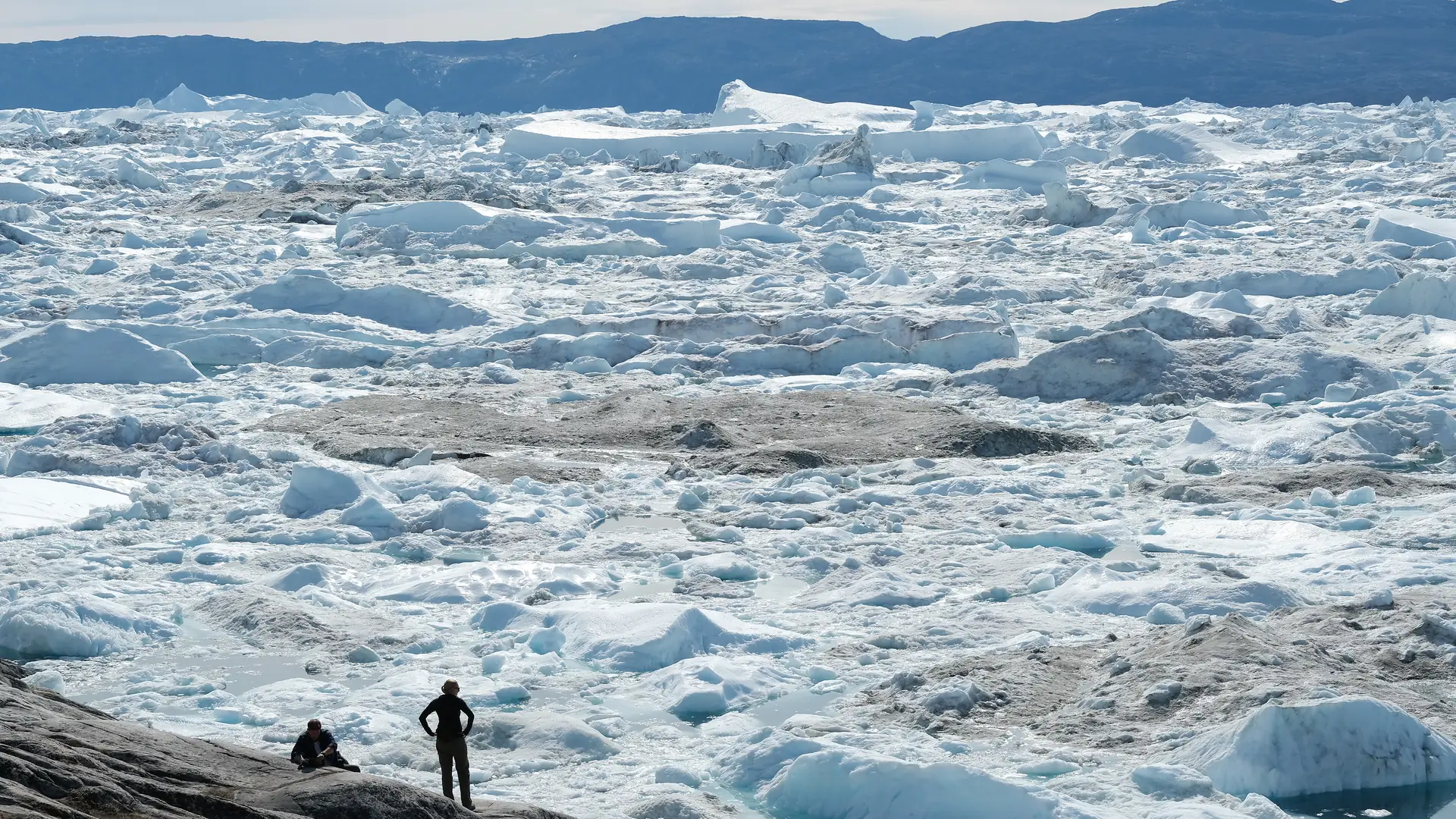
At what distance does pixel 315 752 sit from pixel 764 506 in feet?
14.5

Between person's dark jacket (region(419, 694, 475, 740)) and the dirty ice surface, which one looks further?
the dirty ice surface

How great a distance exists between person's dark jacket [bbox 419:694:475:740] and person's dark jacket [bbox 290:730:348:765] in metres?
0.27

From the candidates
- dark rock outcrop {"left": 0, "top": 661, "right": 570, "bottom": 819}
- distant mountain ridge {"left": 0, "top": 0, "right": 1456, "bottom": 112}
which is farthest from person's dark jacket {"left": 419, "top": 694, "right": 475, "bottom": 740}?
distant mountain ridge {"left": 0, "top": 0, "right": 1456, "bottom": 112}

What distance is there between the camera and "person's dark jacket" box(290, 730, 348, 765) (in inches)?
146

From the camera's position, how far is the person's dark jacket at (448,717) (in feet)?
13.2

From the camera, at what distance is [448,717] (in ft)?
13.3

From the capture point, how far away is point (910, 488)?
822cm

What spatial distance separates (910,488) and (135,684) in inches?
165

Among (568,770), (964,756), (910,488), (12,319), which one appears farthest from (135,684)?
(12,319)

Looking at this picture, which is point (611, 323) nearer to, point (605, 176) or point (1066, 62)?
point (605, 176)

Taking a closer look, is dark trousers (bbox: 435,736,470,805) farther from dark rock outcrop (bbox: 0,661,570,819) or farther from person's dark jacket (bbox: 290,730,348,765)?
person's dark jacket (bbox: 290,730,348,765)

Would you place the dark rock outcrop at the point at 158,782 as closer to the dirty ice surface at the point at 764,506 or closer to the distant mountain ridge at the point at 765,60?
the dirty ice surface at the point at 764,506

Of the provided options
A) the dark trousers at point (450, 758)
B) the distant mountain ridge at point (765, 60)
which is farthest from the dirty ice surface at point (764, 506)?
the distant mountain ridge at point (765, 60)

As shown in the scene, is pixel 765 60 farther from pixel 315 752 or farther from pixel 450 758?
pixel 315 752
